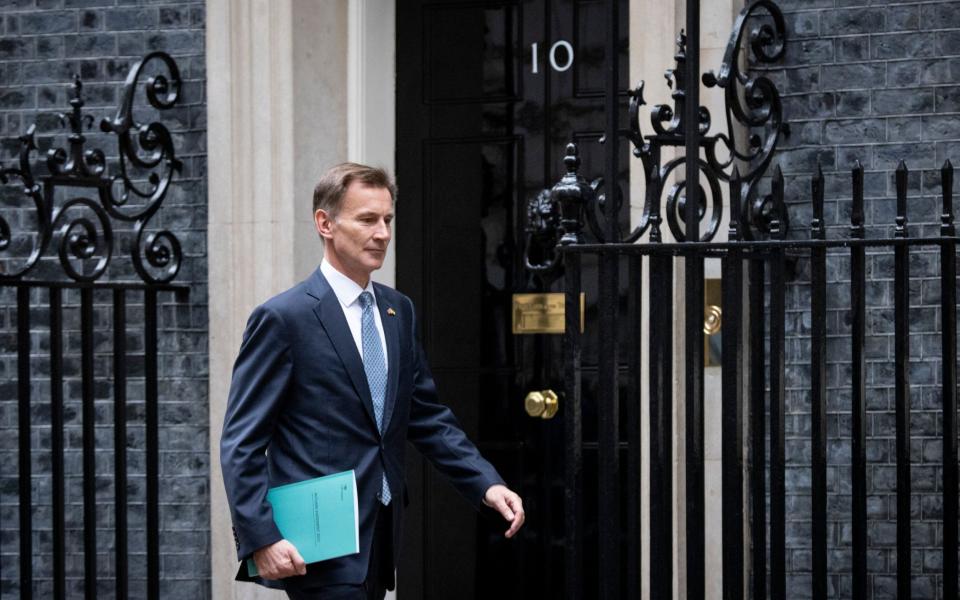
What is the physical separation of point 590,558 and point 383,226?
2.68 m

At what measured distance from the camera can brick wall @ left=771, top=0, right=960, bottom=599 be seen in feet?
18.8

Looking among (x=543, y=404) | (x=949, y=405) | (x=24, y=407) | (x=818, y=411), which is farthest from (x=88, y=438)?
(x=949, y=405)

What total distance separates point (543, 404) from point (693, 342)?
2046 millimetres

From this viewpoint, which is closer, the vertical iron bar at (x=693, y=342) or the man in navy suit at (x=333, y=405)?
the man in navy suit at (x=333, y=405)

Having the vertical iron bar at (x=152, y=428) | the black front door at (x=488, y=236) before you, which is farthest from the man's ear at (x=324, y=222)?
the black front door at (x=488, y=236)

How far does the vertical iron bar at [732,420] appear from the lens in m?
4.50

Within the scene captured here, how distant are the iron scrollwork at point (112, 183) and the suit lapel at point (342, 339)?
1855 mm

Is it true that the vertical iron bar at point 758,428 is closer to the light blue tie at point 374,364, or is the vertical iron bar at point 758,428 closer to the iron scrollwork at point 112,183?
the light blue tie at point 374,364

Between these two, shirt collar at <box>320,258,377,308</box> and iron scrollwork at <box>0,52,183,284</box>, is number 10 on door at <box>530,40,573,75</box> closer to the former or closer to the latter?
iron scrollwork at <box>0,52,183,284</box>

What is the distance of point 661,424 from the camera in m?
4.62

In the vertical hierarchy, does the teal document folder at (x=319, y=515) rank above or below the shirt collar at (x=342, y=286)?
below

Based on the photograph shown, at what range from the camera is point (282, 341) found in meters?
4.18

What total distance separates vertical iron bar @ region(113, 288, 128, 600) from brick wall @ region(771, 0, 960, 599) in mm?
2352

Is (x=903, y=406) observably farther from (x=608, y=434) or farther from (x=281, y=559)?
(x=281, y=559)
